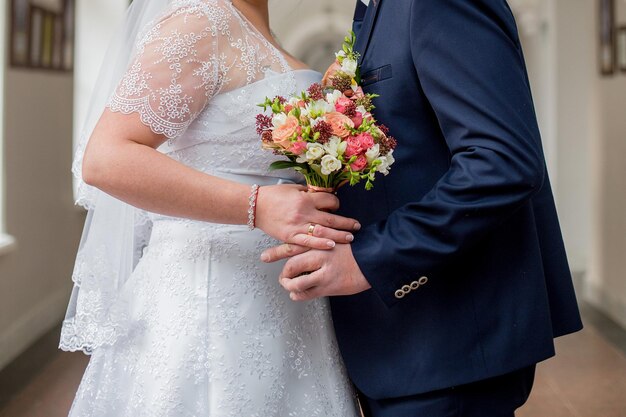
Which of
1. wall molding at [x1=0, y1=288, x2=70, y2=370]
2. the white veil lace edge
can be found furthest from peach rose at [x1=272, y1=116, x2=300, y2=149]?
wall molding at [x1=0, y1=288, x2=70, y2=370]

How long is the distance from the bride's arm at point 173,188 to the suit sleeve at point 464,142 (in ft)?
0.47

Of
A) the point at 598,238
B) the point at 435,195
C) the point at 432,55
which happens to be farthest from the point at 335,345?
the point at 598,238

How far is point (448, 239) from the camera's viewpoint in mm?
1622

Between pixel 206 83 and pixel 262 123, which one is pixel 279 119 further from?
pixel 206 83

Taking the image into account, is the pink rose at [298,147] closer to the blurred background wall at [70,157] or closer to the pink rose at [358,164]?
the pink rose at [358,164]

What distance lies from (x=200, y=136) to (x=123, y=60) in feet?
1.37

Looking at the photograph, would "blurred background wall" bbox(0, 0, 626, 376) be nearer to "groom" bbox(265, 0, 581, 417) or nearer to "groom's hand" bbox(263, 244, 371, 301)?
"groom" bbox(265, 0, 581, 417)

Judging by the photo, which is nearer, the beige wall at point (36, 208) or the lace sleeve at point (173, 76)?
the lace sleeve at point (173, 76)

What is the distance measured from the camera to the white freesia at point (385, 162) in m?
1.63

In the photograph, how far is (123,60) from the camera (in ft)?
7.26

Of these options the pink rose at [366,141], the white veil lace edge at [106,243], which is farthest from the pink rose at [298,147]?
the white veil lace edge at [106,243]

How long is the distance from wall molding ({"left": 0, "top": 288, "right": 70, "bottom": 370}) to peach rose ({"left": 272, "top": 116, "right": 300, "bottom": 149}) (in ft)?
18.0

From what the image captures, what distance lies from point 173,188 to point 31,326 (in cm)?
612

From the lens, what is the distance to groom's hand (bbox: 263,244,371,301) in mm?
1675
